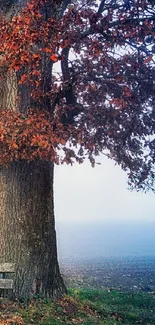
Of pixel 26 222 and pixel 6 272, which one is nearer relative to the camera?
pixel 6 272

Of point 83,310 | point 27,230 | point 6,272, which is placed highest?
point 27,230

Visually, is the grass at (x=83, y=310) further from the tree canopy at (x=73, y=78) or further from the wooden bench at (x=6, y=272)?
the tree canopy at (x=73, y=78)

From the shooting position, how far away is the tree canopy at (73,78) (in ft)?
38.9

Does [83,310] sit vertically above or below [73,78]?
below

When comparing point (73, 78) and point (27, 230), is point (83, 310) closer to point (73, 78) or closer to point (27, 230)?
point (27, 230)

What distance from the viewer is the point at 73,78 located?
13.3m

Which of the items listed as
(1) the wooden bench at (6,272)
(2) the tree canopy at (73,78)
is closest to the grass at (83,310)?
(1) the wooden bench at (6,272)

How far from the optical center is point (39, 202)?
1383cm

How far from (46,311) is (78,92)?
583 centimetres

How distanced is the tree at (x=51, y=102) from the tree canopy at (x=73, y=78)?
25 millimetres

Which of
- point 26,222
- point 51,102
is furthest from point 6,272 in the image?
point 51,102

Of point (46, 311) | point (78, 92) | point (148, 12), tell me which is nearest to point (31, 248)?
point (46, 311)

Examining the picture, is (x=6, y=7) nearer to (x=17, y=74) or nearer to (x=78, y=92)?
(x=17, y=74)

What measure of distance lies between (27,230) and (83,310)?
99.2 inches
